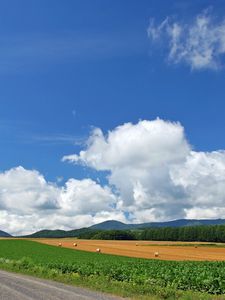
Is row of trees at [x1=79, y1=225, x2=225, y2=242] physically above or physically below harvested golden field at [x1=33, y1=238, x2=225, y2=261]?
above

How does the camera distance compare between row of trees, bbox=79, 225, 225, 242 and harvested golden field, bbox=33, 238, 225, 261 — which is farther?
row of trees, bbox=79, 225, 225, 242

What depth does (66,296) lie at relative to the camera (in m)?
22.6

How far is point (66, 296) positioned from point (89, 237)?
473 feet

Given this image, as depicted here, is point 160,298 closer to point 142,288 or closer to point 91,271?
point 142,288

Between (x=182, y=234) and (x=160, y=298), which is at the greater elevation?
(x=182, y=234)

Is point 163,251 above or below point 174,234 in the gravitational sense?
below

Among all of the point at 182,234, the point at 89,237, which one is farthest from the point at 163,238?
the point at 89,237

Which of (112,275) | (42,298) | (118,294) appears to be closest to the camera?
(42,298)

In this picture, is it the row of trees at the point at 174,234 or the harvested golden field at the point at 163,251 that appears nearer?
the harvested golden field at the point at 163,251

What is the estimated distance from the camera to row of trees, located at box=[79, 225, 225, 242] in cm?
15488

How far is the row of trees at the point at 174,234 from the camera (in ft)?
508

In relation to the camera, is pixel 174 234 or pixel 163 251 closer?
pixel 163 251

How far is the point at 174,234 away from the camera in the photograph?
535 feet

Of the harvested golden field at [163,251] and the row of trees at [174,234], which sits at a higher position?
the row of trees at [174,234]
